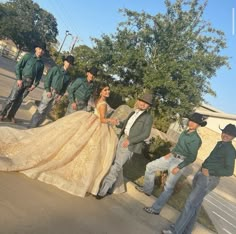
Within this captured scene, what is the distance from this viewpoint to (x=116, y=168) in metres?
6.87

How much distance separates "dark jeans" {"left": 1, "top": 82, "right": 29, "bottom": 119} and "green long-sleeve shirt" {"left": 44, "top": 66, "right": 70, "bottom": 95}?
0.64 m

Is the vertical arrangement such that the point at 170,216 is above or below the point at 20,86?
below

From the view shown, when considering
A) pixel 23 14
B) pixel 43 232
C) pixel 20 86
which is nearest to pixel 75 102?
pixel 20 86

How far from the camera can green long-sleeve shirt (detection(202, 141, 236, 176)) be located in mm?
6129

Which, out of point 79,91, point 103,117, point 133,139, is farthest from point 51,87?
point 133,139

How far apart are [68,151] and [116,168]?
92cm

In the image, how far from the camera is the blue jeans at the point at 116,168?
6.73 metres

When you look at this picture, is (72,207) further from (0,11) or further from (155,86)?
(0,11)

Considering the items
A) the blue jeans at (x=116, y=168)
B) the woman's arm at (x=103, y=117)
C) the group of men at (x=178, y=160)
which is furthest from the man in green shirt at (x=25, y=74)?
the blue jeans at (x=116, y=168)

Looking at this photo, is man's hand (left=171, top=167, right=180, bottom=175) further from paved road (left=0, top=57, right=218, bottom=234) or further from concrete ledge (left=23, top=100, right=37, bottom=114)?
concrete ledge (left=23, top=100, right=37, bottom=114)

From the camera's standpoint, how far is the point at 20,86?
938 centimetres

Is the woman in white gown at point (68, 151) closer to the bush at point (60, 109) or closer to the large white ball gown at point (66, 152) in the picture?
the large white ball gown at point (66, 152)

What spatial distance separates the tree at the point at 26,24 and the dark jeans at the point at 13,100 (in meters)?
71.0

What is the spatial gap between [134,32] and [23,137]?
54.0 ft
